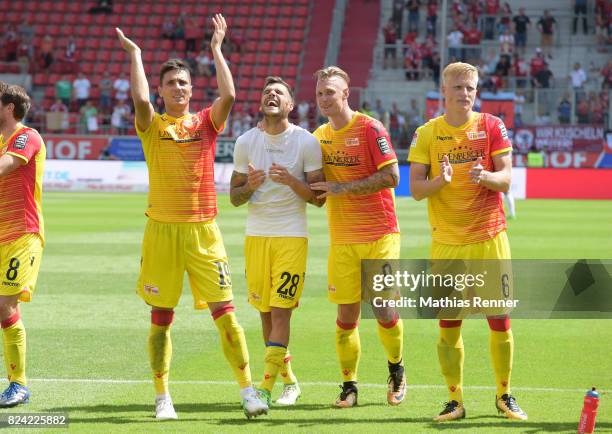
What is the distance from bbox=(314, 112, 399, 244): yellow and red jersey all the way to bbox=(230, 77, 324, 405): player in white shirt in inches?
8.3

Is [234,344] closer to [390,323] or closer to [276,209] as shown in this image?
[276,209]

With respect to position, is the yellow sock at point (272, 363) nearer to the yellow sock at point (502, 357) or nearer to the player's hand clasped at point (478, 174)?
the yellow sock at point (502, 357)

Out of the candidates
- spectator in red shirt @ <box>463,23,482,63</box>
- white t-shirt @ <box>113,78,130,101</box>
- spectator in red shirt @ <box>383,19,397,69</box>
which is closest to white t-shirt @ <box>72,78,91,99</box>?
white t-shirt @ <box>113,78,130,101</box>

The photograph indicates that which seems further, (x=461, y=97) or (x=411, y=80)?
(x=411, y=80)

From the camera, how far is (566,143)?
→ 1398 inches

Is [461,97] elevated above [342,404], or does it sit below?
above

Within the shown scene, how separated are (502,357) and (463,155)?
4.81 ft

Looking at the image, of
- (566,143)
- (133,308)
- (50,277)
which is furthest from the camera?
(566,143)

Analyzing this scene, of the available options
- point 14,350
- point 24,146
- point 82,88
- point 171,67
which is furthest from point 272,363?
point 82,88

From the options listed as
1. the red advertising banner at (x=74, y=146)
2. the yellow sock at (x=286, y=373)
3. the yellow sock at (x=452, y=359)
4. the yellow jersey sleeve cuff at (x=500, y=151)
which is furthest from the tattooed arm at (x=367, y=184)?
the red advertising banner at (x=74, y=146)

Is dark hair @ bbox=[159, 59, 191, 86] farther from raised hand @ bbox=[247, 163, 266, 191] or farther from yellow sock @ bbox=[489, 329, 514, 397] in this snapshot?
yellow sock @ bbox=[489, 329, 514, 397]

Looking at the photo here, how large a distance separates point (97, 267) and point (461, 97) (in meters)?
9.55

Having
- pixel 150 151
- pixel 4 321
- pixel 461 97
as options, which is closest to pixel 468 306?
pixel 461 97

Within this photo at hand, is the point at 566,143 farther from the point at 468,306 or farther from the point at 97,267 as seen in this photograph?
the point at 468,306
